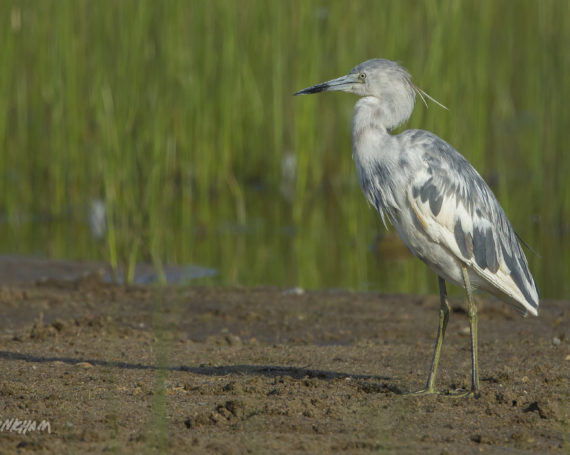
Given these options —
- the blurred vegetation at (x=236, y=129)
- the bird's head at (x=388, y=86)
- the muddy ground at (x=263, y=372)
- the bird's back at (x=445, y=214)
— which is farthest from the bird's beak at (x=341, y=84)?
the blurred vegetation at (x=236, y=129)

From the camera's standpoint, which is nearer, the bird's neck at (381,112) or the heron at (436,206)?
the heron at (436,206)

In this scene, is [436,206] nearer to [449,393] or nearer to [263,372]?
[449,393]

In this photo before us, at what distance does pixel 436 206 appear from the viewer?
4.55m

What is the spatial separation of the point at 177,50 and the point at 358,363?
15.2ft

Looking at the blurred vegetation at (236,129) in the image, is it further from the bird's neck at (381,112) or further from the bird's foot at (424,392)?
the bird's foot at (424,392)

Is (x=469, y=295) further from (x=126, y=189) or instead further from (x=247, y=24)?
(x=247, y=24)

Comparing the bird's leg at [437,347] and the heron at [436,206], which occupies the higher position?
the heron at [436,206]

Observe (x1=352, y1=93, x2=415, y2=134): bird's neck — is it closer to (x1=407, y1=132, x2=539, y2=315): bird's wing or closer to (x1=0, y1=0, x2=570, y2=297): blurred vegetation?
(x1=407, y1=132, x2=539, y2=315): bird's wing

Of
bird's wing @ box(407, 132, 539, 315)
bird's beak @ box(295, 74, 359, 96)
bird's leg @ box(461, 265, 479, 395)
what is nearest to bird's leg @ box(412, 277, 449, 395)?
bird's leg @ box(461, 265, 479, 395)

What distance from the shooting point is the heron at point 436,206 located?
4562 mm

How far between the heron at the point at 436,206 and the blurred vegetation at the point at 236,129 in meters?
2.90

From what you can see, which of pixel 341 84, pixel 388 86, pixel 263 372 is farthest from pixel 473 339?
pixel 341 84

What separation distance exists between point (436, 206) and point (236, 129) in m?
6.05

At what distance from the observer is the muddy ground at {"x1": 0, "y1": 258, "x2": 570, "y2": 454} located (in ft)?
12.2
